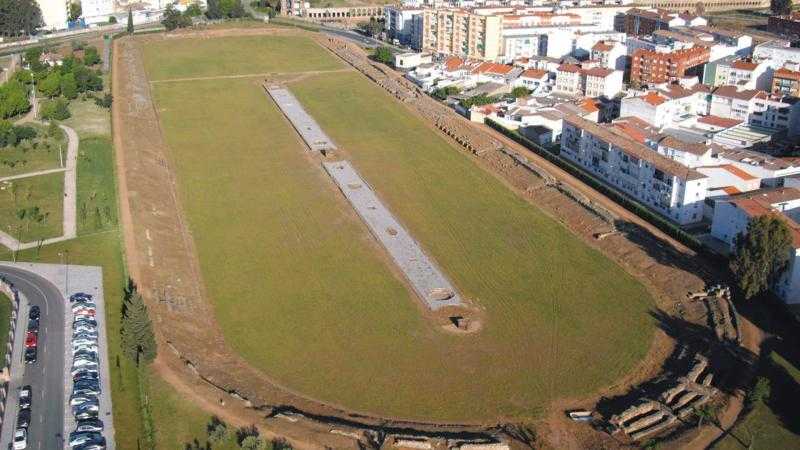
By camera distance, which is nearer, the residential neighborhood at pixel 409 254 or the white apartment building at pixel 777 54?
the residential neighborhood at pixel 409 254

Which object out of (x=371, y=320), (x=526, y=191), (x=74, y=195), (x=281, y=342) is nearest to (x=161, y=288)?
(x=281, y=342)

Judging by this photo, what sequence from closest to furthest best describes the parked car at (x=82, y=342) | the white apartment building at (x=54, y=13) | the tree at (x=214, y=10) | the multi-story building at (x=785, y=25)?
the parked car at (x=82, y=342) → the multi-story building at (x=785, y=25) → the white apartment building at (x=54, y=13) → the tree at (x=214, y=10)

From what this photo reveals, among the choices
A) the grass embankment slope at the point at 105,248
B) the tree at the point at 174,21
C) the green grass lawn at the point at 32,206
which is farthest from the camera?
the tree at the point at 174,21

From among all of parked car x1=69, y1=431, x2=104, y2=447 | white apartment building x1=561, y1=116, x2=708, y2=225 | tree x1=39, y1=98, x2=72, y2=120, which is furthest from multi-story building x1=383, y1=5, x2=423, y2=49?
parked car x1=69, y1=431, x2=104, y2=447

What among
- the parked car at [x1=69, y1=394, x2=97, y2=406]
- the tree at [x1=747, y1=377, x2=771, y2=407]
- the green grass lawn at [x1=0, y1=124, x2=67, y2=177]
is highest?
the green grass lawn at [x1=0, y1=124, x2=67, y2=177]

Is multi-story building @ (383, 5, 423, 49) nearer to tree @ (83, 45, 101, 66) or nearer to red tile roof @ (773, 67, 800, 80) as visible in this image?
tree @ (83, 45, 101, 66)

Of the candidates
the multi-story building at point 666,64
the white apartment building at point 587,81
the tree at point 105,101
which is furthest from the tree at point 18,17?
the multi-story building at point 666,64

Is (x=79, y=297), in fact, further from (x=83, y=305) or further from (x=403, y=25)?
(x=403, y=25)

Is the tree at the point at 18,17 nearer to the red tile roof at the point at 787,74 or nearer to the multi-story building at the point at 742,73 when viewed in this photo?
the multi-story building at the point at 742,73
